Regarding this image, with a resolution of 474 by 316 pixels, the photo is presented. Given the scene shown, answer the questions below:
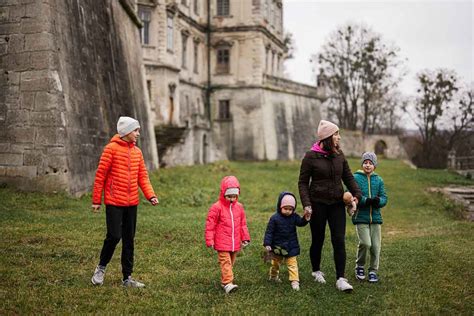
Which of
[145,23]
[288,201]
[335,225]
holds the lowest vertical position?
[335,225]

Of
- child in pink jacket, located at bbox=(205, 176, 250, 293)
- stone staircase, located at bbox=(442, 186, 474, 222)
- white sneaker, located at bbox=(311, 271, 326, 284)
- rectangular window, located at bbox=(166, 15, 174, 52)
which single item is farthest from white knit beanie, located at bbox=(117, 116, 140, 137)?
rectangular window, located at bbox=(166, 15, 174, 52)

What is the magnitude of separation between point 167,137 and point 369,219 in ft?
80.3

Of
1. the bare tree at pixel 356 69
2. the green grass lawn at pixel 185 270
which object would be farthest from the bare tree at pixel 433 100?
the green grass lawn at pixel 185 270

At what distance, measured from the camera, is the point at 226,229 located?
280 inches

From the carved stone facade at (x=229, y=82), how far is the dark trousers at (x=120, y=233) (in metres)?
27.5

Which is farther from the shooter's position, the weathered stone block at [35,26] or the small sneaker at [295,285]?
the weathered stone block at [35,26]

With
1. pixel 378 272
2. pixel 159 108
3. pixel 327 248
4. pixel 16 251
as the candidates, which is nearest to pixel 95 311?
pixel 16 251

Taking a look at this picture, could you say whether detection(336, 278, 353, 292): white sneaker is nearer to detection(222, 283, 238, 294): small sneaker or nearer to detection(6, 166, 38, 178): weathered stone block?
detection(222, 283, 238, 294): small sneaker

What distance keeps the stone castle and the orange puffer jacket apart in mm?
6699

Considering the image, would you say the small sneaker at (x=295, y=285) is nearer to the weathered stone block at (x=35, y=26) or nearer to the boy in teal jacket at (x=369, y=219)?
the boy in teal jacket at (x=369, y=219)

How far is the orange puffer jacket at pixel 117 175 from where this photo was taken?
6.96 m

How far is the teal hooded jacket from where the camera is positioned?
792cm

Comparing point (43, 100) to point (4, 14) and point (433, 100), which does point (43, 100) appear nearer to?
point (4, 14)

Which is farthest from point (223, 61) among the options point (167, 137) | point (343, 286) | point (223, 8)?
point (343, 286)
